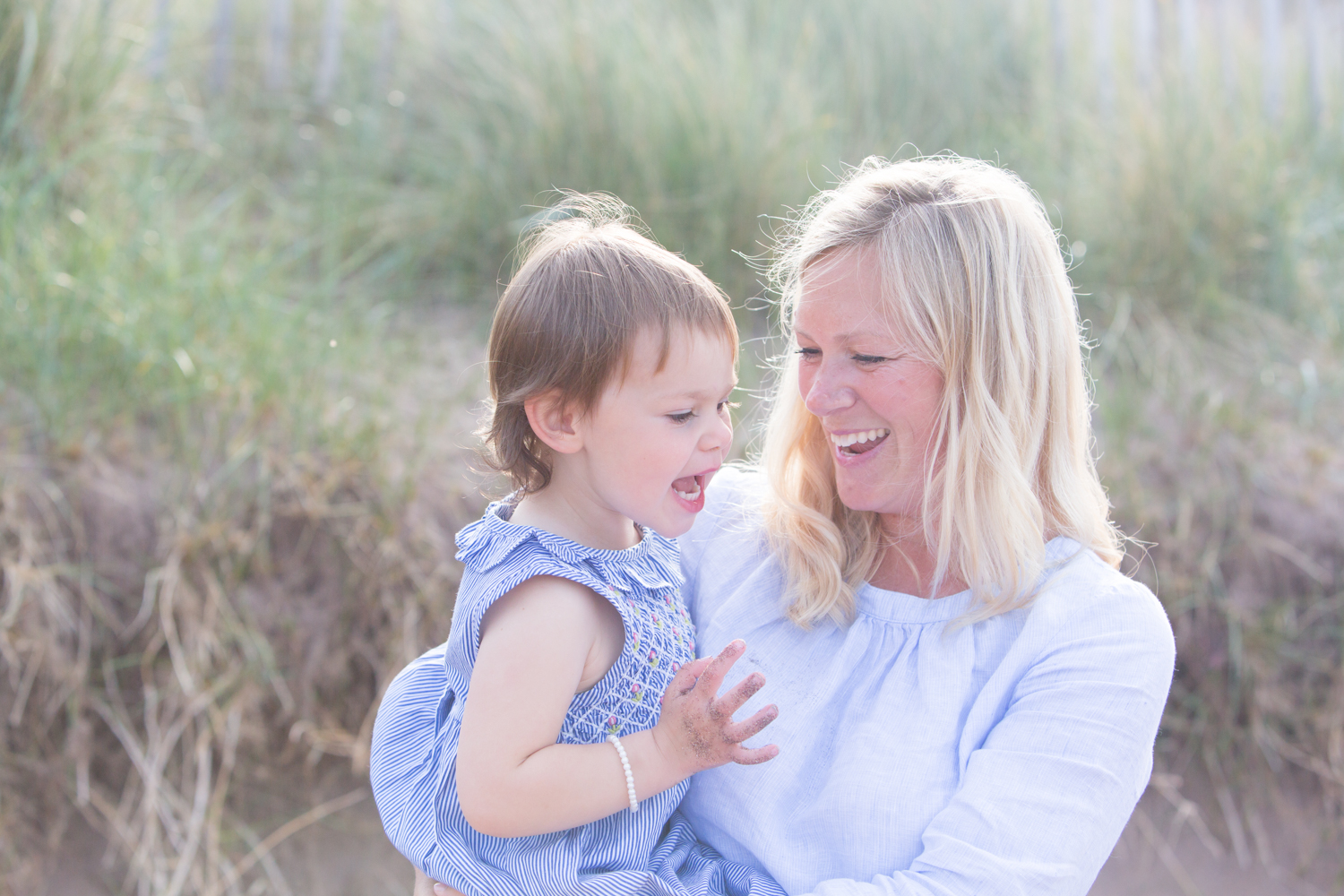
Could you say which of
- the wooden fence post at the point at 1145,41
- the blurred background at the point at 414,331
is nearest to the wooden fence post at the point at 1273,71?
the blurred background at the point at 414,331

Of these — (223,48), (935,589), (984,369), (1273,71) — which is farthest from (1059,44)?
(935,589)

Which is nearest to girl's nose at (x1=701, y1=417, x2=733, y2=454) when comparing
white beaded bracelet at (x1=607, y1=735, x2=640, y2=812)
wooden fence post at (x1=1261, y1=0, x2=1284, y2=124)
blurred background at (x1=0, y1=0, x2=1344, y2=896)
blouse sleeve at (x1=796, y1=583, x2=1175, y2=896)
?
white beaded bracelet at (x1=607, y1=735, x2=640, y2=812)

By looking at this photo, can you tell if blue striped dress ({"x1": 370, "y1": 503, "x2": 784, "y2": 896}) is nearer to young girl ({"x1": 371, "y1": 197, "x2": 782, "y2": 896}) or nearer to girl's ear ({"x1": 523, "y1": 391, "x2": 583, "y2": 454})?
young girl ({"x1": 371, "y1": 197, "x2": 782, "y2": 896})

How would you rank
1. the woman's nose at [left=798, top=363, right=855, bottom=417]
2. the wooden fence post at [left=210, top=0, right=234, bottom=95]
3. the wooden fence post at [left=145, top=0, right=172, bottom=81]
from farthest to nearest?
the wooden fence post at [left=210, top=0, right=234, bottom=95] → the wooden fence post at [left=145, top=0, right=172, bottom=81] → the woman's nose at [left=798, top=363, right=855, bottom=417]

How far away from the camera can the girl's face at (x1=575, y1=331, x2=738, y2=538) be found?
1.57 metres

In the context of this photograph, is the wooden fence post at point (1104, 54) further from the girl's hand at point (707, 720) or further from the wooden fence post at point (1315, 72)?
the girl's hand at point (707, 720)

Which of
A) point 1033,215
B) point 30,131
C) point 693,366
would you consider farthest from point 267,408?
point 1033,215

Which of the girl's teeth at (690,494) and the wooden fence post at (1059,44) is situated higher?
the wooden fence post at (1059,44)

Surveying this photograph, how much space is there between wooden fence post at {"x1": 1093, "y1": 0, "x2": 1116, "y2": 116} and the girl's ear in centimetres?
480

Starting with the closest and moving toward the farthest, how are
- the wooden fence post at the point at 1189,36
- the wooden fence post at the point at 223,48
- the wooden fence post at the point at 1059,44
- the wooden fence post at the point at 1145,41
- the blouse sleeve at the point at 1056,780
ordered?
the blouse sleeve at the point at 1056,780 < the wooden fence post at the point at 223,48 < the wooden fence post at the point at 1189,36 < the wooden fence post at the point at 1145,41 < the wooden fence post at the point at 1059,44

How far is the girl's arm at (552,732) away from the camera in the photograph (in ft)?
4.60

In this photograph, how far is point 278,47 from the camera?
17.5 ft

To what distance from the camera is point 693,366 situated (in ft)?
5.20

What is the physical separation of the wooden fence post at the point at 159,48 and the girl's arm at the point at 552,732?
4208mm
